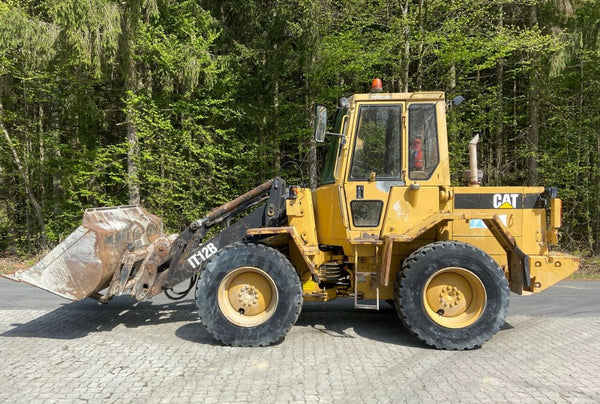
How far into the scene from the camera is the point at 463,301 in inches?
180

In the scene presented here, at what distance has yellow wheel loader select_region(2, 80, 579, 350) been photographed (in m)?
4.47

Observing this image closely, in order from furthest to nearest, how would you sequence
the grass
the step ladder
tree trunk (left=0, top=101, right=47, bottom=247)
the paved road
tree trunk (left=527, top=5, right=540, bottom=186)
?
tree trunk (left=0, top=101, right=47, bottom=247) < tree trunk (left=527, top=5, right=540, bottom=186) < the grass < the step ladder < the paved road

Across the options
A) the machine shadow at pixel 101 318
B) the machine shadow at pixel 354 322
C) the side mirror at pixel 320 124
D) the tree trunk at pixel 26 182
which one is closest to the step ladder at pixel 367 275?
the machine shadow at pixel 354 322

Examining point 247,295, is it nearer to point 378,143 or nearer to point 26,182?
point 378,143

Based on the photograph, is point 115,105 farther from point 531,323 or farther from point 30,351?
point 531,323

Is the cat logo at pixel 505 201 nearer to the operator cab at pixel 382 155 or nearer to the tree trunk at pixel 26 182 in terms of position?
the operator cab at pixel 382 155

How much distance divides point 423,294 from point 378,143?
1772 mm

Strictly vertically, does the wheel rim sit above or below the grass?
above

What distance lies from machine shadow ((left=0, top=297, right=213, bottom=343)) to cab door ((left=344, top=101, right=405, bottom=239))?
2281 millimetres

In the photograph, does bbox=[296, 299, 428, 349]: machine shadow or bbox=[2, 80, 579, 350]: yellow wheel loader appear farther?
bbox=[296, 299, 428, 349]: machine shadow

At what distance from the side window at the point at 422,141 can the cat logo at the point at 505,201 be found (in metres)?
0.87

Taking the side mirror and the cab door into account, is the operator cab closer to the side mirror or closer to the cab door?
the cab door

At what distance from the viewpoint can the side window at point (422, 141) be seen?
4688 mm

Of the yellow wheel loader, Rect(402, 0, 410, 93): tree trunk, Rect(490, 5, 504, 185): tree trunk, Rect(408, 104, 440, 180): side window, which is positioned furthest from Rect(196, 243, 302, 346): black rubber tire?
Rect(490, 5, 504, 185): tree trunk
